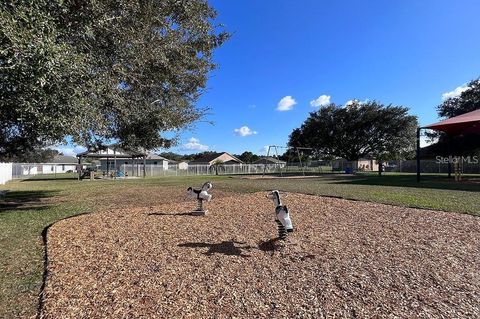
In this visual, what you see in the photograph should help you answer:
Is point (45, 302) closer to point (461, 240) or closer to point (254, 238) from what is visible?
point (254, 238)

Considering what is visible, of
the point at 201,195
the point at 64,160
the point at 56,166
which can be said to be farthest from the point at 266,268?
the point at 64,160

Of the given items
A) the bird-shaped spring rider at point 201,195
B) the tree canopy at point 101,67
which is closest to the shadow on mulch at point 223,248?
the bird-shaped spring rider at point 201,195

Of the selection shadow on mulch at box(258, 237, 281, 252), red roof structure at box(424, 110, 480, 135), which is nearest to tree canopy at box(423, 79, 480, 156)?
red roof structure at box(424, 110, 480, 135)

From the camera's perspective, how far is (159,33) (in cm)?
825

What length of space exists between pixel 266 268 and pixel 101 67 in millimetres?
4849

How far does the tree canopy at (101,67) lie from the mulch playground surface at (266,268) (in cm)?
217

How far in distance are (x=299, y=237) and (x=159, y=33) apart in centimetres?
587

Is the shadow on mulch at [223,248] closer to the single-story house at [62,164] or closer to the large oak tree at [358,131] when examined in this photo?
A: the large oak tree at [358,131]

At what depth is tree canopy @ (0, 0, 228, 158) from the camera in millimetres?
4473

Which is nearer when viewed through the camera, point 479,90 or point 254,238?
point 254,238

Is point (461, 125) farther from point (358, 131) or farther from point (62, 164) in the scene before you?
point (62, 164)

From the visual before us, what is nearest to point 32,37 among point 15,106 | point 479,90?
point 15,106

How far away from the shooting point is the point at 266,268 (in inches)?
162

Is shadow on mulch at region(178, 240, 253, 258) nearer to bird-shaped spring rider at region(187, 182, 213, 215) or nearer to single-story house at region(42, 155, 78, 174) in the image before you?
bird-shaped spring rider at region(187, 182, 213, 215)
